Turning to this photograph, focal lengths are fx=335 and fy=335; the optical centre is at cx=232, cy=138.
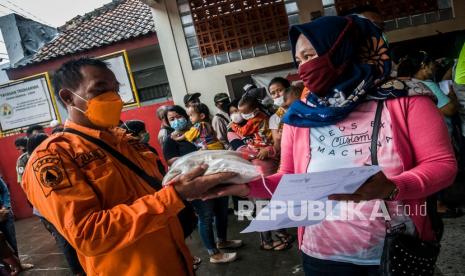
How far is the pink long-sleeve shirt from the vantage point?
3.80 feet

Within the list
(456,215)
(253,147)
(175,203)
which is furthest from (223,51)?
(175,203)

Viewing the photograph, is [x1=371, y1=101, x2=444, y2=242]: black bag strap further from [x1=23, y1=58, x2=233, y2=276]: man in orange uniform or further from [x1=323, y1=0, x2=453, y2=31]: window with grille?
[x1=323, y1=0, x2=453, y2=31]: window with grille

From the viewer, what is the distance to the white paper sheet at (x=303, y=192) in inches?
37.8

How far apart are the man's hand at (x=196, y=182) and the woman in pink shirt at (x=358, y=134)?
7 cm

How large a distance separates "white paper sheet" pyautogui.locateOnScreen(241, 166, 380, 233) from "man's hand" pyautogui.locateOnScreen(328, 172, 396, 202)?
6cm

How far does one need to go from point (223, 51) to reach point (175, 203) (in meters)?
6.00

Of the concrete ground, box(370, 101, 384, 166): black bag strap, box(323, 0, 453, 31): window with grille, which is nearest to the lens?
box(370, 101, 384, 166): black bag strap

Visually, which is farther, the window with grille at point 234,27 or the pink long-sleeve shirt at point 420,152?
the window with grille at point 234,27

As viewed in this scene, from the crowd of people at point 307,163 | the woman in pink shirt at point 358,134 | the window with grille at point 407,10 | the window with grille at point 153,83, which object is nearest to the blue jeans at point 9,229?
the crowd of people at point 307,163

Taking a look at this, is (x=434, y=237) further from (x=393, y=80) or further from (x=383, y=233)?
(x=393, y=80)

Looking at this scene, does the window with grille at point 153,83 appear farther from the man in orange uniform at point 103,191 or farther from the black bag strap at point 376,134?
the black bag strap at point 376,134

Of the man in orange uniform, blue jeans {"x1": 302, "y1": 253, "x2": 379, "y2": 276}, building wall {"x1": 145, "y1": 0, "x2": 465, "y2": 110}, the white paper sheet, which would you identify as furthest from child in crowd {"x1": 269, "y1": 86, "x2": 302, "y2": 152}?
building wall {"x1": 145, "y1": 0, "x2": 465, "y2": 110}

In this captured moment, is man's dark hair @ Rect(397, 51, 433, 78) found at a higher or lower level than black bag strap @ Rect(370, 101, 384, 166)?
Result: higher

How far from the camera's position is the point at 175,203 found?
136 centimetres
